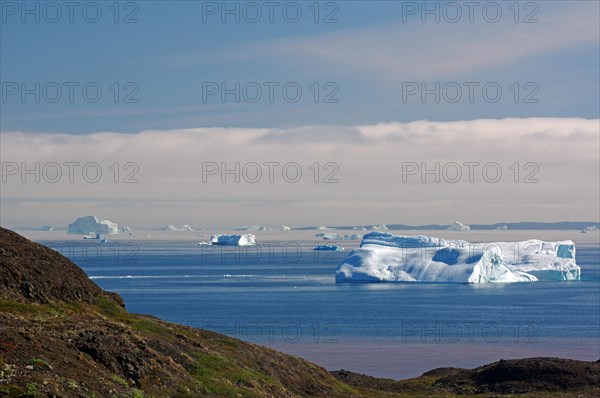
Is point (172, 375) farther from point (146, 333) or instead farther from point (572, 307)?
point (572, 307)

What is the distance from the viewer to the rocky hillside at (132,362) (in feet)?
98.5

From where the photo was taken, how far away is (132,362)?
1361 inches

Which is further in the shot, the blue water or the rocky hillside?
the blue water

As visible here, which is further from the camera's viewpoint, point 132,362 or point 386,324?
point 386,324

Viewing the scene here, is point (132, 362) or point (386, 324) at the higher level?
point (132, 362)

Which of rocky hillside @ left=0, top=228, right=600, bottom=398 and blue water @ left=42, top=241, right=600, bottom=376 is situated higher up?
rocky hillside @ left=0, top=228, right=600, bottom=398

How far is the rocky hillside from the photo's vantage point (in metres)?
30.0

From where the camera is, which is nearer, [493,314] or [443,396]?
[443,396]

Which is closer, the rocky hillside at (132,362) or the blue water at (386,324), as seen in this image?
the rocky hillside at (132,362)

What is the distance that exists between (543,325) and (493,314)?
63.4 feet

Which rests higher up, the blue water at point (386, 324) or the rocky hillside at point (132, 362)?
the rocky hillside at point (132, 362)

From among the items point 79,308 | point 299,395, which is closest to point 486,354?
point 299,395

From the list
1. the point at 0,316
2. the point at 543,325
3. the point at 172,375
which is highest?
the point at 0,316

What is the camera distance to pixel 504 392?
6231 cm
